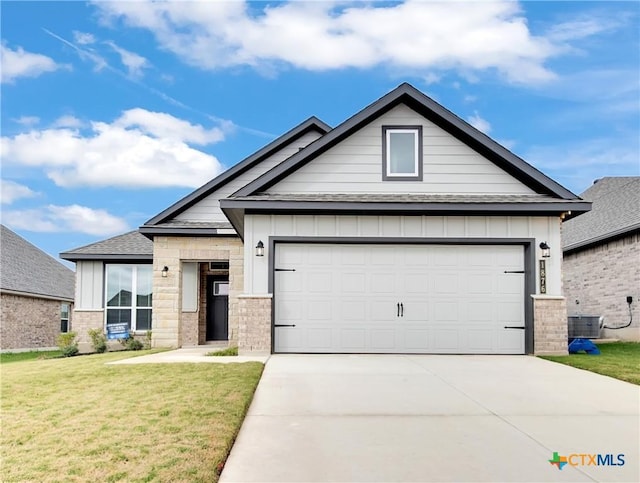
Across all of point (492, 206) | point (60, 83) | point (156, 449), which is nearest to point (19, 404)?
point (156, 449)

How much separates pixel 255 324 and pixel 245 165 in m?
6.56

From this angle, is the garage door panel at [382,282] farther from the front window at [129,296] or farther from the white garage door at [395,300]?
the front window at [129,296]

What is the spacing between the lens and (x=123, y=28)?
688 inches

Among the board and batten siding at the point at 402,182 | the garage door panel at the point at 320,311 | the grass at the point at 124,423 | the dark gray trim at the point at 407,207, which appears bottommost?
the grass at the point at 124,423

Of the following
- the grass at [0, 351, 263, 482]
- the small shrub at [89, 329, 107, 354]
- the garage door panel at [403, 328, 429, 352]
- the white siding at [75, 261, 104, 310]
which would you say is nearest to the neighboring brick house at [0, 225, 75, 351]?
the white siding at [75, 261, 104, 310]

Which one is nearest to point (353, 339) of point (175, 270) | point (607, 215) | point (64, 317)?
point (175, 270)

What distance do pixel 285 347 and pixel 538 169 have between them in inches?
266

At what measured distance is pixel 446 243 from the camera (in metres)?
13.1

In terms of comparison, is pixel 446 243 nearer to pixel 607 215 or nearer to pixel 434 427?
pixel 434 427

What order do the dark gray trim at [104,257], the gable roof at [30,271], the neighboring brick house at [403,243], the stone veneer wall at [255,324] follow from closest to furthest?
the stone veneer wall at [255,324], the neighboring brick house at [403,243], the dark gray trim at [104,257], the gable roof at [30,271]

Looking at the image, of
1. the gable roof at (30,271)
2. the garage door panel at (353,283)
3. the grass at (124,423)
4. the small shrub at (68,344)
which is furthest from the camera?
the gable roof at (30,271)

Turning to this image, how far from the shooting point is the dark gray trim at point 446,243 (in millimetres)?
12953

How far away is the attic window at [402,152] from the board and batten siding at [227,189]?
512cm

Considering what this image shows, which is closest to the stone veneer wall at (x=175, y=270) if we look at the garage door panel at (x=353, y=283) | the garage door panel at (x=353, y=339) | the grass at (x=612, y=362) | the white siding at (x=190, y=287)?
the white siding at (x=190, y=287)
